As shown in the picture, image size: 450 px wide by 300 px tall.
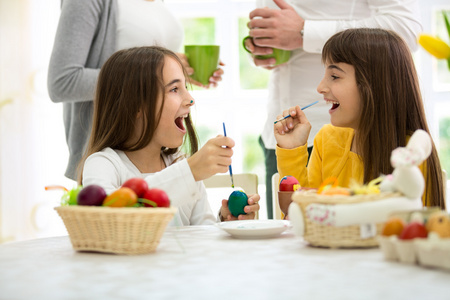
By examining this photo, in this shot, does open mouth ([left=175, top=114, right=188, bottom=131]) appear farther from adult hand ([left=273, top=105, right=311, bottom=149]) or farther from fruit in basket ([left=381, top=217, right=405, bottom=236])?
fruit in basket ([left=381, top=217, right=405, bottom=236])

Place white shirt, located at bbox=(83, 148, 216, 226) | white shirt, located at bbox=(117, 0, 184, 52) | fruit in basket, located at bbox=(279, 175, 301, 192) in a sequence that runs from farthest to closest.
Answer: white shirt, located at bbox=(117, 0, 184, 52)
fruit in basket, located at bbox=(279, 175, 301, 192)
white shirt, located at bbox=(83, 148, 216, 226)

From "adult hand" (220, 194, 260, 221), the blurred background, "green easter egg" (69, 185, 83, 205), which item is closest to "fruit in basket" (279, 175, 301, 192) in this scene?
"adult hand" (220, 194, 260, 221)

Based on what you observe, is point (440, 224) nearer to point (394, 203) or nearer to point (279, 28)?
point (394, 203)

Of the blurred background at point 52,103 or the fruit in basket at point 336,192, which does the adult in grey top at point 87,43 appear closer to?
the fruit in basket at point 336,192

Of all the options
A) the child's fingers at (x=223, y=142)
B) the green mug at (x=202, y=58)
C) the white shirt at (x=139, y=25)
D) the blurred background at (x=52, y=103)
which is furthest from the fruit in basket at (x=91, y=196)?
the blurred background at (x=52, y=103)

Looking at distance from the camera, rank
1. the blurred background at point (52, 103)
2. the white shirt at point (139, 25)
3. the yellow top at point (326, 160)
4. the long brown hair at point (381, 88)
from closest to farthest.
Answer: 1. the long brown hair at point (381, 88)
2. the yellow top at point (326, 160)
3. the white shirt at point (139, 25)
4. the blurred background at point (52, 103)

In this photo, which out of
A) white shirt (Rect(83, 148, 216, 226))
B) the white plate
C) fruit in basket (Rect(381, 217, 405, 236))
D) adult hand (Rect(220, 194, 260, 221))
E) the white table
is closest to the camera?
the white table

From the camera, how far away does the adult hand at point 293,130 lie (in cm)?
184

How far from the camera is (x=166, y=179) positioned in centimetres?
136

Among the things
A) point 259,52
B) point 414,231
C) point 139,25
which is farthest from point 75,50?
point 414,231

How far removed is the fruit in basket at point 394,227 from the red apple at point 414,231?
0.03m

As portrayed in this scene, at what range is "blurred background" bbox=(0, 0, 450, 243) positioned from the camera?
330 centimetres

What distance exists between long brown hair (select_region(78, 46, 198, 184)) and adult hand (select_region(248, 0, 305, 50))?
40 centimetres

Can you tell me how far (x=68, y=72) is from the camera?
196 cm
